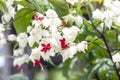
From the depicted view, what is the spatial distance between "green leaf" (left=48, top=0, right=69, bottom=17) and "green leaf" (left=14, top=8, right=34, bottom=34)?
8cm

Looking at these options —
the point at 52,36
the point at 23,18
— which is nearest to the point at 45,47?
the point at 52,36

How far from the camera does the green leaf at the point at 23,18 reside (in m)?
0.81

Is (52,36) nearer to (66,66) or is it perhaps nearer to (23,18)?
(23,18)

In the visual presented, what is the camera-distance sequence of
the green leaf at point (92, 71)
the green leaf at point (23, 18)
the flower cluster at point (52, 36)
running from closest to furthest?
the flower cluster at point (52, 36)
the green leaf at point (23, 18)
the green leaf at point (92, 71)

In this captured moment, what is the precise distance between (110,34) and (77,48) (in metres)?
0.24

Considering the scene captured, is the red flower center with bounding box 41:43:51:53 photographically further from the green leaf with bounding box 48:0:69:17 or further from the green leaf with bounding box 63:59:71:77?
the green leaf with bounding box 63:59:71:77

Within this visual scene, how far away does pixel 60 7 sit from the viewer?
76 cm

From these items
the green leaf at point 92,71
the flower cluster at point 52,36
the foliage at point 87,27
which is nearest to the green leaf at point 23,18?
the foliage at point 87,27

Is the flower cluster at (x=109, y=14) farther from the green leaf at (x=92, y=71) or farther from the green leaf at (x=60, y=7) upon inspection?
the green leaf at (x=92, y=71)

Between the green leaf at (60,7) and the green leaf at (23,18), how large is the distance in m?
0.08

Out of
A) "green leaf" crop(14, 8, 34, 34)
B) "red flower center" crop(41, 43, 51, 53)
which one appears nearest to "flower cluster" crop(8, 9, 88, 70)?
"red flower center" crop(41, 43, 51, 53)

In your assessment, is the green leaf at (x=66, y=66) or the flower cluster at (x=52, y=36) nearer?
the flower cluster at (x=52, y=36)

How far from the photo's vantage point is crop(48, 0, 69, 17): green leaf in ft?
2.45

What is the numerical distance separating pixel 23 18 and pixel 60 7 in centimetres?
12
